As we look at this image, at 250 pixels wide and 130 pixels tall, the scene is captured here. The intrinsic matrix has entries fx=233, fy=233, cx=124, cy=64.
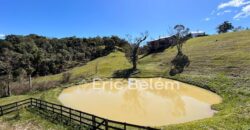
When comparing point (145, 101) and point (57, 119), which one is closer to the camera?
point (57, 119)

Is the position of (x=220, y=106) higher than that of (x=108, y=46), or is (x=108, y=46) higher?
(x=108, y=46)

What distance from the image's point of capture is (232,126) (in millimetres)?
13859

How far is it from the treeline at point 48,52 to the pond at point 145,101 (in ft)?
52.4

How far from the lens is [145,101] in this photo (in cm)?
Answer: 2530

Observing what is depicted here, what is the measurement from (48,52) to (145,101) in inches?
2370

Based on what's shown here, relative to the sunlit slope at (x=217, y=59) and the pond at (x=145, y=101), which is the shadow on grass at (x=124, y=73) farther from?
the pond at (x=145, y=101)

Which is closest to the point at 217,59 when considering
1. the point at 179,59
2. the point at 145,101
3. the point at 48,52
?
the point at 179,59

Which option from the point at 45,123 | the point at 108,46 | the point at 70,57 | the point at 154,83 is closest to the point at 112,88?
the point at 154,83

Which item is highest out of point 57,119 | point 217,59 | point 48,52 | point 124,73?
point 48,52

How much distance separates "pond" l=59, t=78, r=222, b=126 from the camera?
19625mm

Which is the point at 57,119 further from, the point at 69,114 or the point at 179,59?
the point at 179,59

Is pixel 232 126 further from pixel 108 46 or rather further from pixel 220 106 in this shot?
pixel 108 46

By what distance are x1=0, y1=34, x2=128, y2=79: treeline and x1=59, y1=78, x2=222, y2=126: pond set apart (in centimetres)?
1598

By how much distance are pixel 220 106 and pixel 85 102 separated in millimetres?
14089
